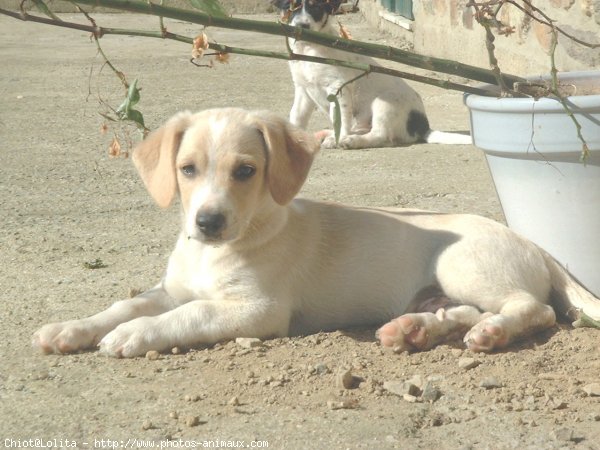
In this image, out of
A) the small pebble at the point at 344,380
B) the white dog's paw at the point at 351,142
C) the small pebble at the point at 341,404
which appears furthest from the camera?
the white dog's paw at the point at 351,142

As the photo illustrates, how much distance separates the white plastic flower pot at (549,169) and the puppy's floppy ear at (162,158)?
3.72 ft

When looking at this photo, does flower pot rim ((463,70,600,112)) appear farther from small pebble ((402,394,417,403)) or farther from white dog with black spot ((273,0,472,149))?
white dog with black spot ((273,0,472,149))

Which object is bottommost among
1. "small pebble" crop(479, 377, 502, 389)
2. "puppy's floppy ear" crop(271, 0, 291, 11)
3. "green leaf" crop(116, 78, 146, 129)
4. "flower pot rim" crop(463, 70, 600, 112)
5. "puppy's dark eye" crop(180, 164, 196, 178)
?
"small pebble" crop(479, 377, 502, 389)

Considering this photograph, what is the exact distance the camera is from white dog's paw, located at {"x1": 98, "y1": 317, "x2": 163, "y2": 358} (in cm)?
337

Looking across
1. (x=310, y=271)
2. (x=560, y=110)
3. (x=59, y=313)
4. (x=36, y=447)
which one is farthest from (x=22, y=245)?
(x=560, y=110)

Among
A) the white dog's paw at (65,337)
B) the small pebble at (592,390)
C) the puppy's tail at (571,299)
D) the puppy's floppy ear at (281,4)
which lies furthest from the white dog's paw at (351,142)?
the small pebble at (592,390)

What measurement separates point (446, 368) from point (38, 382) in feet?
4.29

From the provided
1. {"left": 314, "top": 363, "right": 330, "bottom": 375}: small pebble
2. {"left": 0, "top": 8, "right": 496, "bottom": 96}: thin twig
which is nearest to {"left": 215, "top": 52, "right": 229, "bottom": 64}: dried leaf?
{"left": 0, "top": 8, "right": 496, "bottom": 96}: thin twig

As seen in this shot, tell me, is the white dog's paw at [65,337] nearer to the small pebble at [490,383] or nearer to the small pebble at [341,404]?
the small pebble at [341,404]

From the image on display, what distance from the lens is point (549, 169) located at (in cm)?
369

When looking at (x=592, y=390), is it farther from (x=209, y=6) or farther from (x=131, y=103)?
(x=131, y=103)

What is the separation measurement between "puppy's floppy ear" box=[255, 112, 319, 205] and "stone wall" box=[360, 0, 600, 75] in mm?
3485

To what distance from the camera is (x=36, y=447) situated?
2.71 m

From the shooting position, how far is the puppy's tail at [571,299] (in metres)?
3.62
